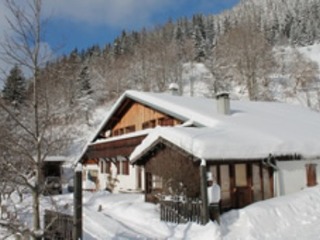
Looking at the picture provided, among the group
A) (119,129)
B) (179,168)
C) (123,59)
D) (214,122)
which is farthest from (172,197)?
(123,59)

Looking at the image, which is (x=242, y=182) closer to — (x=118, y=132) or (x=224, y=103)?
(x=224, y=103)

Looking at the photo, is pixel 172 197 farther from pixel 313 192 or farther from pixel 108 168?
pixel 108 168

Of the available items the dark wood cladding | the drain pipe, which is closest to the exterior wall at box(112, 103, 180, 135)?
the dark wood cladding

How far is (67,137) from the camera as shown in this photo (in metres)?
9.15

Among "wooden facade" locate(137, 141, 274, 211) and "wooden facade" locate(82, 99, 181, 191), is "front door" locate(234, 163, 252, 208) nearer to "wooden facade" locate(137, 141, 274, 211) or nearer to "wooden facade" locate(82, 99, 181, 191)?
"wooden facade" locate(137, 141, 274, 211)

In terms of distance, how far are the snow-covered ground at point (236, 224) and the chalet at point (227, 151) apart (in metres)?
1.24

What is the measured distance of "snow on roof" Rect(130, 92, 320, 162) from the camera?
1480 cm

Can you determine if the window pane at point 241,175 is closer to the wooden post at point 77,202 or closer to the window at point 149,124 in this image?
the wooden post at point 77,202

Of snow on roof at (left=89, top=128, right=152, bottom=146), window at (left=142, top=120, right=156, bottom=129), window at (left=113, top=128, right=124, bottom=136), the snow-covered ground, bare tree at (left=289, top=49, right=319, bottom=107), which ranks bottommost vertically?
the snow-covered ground

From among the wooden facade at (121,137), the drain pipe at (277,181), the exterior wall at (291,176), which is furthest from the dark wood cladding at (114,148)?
the exterior wall at (291,176)

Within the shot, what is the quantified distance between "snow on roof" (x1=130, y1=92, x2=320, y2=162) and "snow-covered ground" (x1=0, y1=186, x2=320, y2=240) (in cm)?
198

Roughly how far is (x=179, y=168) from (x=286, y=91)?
145 ft

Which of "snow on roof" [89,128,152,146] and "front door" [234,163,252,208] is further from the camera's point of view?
"snow on roof" [89,128,152,146]

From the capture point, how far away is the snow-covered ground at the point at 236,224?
40.3ft
